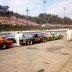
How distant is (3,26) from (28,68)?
42384 millimetres

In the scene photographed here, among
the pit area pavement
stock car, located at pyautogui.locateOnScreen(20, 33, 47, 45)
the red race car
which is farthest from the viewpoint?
stock car, located at pyautogui.locateOnScreen(20, 33, 47, 45)

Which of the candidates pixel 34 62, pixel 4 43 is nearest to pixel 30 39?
pixel 4 43

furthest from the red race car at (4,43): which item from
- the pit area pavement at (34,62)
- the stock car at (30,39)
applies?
the stock car at (30,39)

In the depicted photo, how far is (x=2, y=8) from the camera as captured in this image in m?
140

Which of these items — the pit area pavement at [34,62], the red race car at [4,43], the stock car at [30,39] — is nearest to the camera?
the pit area pavement at [34,62]

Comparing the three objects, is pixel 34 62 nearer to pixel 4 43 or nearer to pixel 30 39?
pixel 4 43

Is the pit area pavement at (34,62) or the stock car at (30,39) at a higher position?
the stock car at (30,39)

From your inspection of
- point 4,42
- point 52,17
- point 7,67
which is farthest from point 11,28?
point 52,17

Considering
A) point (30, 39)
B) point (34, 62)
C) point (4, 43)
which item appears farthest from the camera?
point (30, 39)

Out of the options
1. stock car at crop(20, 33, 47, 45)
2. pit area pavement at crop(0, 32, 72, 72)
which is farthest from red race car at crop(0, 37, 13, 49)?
stock car at crop(20, 33, 47, 45)

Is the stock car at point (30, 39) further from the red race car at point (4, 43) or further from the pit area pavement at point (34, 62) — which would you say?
the pit area pavement at point (34, 62)

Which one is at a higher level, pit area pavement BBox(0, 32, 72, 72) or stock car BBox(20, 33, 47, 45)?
stock car BBox(20, 33, 47, 45)

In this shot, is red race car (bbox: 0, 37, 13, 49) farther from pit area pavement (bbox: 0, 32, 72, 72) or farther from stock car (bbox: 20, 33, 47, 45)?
stock car (bbox: 20, 33, 47, 45)

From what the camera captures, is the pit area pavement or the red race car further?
the red race car
